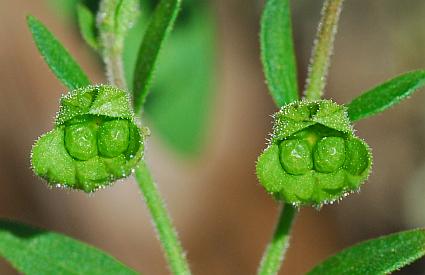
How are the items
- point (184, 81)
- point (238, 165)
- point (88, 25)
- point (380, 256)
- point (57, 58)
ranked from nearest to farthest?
point (380, 256) → point (57, 58) → point (88, 25) → point (184, 81) → point (238, 165)

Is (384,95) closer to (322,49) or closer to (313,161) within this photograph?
(322,49)

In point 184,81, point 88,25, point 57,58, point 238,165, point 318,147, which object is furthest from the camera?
point 238,165

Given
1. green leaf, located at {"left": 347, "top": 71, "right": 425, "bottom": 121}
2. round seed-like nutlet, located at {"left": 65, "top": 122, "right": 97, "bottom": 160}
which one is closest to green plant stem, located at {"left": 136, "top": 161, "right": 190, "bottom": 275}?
round seed-like nutlet, located at {"left": 65, "top": 122, "right": 97, "bottom": 160}

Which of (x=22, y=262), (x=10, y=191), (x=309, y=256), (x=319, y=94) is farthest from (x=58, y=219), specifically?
(x=319, y=94)

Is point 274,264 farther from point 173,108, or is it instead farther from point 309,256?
point 309,256

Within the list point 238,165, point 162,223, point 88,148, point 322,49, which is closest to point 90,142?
point 88,148

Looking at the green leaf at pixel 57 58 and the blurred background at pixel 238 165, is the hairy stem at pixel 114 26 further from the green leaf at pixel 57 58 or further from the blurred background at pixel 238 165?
the blurred background at pixel 238 165

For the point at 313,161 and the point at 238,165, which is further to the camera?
the point at 238,165
